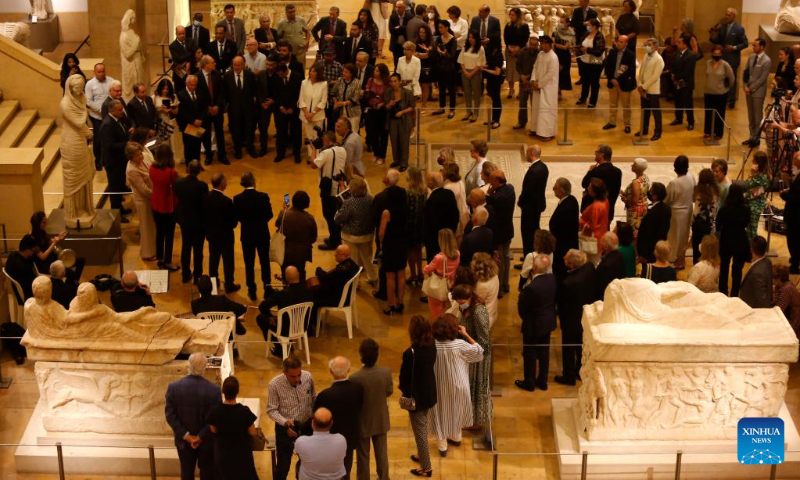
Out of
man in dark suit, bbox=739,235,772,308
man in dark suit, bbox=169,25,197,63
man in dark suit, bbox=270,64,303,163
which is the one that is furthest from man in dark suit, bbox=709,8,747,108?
man in dark suit, bbox=169,25,197,63

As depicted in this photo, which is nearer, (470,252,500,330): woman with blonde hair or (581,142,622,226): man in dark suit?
(470,252,500,330): woman with blonde hair

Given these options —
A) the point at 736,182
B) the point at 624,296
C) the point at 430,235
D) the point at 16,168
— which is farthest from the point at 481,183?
the point at 16,168

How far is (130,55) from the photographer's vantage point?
61.7 ft

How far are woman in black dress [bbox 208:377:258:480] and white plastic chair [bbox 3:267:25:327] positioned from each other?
12.9 ft

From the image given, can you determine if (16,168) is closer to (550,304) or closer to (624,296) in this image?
(550,304)

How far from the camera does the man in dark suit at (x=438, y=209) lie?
1444 centimetres

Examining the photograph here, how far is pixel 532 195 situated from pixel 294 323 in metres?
3.37

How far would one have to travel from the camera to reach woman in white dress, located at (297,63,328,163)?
59.0 ft

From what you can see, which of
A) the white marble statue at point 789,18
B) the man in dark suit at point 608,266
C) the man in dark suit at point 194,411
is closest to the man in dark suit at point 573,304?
the man in dark suit at point 608,266

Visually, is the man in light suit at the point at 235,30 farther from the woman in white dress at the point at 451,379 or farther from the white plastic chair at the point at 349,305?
the woman in white dress at the point at 451,379

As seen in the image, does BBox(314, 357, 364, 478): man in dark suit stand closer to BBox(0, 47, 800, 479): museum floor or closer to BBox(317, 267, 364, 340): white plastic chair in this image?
BBox(0, 47, 800, 479): museum floor

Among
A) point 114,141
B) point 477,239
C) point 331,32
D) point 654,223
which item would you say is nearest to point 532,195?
point 654,223

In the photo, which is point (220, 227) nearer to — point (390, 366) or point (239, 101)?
point (390, 366)

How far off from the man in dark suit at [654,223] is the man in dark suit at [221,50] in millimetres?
7261
